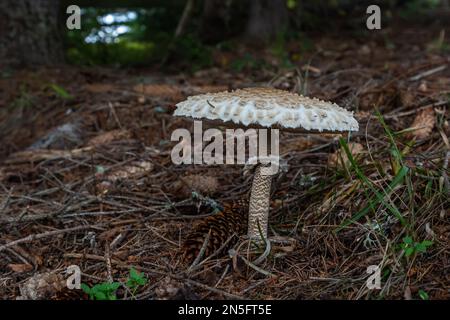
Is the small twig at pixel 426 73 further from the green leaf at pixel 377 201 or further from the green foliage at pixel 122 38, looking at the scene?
the green foliage at pixel 122 38

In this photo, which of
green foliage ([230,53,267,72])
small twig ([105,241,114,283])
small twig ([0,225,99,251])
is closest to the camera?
small twig ([105,241,114,283])

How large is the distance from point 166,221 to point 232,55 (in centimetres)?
437

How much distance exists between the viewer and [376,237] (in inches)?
91.0

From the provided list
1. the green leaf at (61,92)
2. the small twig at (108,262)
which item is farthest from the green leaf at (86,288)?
the green leaf at (61,92)

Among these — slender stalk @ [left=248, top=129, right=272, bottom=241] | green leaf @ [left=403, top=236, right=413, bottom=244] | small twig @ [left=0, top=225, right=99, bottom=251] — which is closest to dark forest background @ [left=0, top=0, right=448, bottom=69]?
small twig @ [left=0, top=225, right=99, bottom=251]

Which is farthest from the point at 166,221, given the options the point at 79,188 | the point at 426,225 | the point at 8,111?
the point at 8,111

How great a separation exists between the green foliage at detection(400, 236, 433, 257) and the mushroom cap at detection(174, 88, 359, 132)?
592 millimetres

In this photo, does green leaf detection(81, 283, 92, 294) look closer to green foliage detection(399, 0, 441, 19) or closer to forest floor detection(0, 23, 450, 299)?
forest floor detection(0, 23, 450, 299)

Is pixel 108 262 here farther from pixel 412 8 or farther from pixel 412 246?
pixel 412 8

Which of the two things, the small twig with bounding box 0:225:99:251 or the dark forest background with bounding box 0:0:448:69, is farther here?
the dark forest background with bounding box 0:0:448:69

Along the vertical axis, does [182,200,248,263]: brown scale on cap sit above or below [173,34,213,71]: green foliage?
below

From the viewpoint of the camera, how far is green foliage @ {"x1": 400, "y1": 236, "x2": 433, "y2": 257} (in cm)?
210

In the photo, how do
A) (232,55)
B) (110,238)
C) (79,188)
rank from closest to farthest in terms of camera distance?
(110,238)
(79,188)
(232,55)
